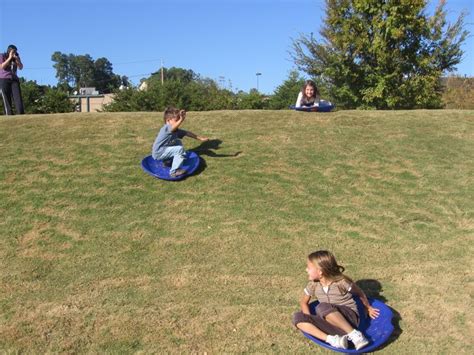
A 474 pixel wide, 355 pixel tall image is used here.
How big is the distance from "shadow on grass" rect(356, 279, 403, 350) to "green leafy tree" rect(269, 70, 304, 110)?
17.3 metres

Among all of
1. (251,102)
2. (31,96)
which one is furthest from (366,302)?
(31,96)

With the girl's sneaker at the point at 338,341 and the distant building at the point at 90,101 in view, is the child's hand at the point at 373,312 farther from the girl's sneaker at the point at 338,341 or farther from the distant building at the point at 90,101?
the distant building at the point at 90,101

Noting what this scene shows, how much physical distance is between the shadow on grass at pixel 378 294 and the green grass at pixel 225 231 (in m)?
0.03

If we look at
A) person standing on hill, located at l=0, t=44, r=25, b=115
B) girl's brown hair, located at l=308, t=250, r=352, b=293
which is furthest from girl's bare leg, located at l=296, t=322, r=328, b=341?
person standing on hill, located at l=0, t=44, r=25, b=115

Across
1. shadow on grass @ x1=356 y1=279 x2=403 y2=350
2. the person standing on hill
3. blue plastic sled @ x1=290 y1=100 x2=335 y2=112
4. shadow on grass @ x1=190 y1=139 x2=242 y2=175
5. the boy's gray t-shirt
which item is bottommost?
shadow on grass @ x1=356 y1=279 x2=403 y2=350

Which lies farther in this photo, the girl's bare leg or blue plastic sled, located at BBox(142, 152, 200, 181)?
blue plastic sled, located at BBox(142, 152, 200, 181)

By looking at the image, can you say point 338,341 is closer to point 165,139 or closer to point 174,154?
point 174,154

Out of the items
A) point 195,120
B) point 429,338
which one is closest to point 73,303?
point 429,338

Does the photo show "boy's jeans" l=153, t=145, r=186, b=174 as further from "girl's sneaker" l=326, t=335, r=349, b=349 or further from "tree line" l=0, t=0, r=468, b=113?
"tree line" l=0, t=0, r=468, b=113

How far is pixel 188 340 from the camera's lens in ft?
14.8

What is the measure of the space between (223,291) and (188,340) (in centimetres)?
93

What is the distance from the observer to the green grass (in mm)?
4746

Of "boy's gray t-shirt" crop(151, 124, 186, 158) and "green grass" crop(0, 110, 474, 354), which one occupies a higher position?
"boy's gray t-shirt" crop(151, 124, 186, 158)

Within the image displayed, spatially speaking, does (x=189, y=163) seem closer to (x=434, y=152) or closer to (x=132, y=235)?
(x=132, y=235)
